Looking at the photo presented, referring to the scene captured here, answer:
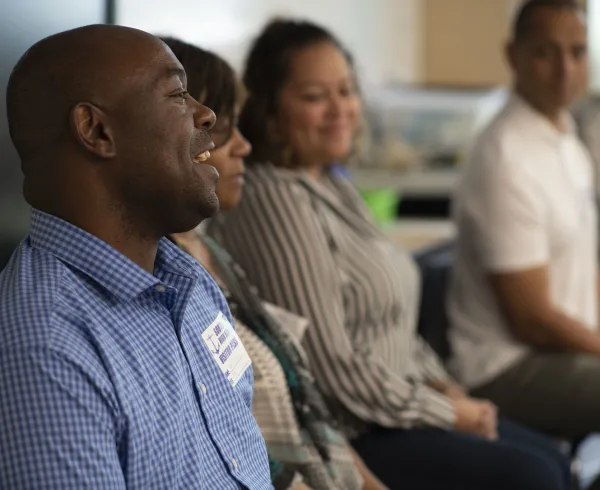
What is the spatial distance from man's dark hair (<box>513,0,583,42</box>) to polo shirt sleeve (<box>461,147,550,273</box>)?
0.37 m

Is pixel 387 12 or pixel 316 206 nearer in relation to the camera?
pixel 316 206

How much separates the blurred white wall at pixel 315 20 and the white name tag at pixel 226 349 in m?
0.79

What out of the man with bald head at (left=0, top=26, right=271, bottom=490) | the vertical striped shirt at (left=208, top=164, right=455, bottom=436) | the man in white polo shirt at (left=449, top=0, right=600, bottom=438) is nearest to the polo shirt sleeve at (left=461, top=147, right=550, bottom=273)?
the man in white polo shirt at (left=449, top=0, right=600, bottom=438)

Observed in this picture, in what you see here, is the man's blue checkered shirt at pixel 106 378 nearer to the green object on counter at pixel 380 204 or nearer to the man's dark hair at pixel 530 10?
the man's dark hair at pixel 530 10

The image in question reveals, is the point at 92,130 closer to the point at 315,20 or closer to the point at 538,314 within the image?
the point at 538,314

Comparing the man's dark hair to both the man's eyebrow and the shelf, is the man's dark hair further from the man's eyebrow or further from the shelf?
the shelf

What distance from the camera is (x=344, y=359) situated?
183 cm

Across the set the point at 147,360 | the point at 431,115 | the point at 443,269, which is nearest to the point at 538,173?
the point at 443,269

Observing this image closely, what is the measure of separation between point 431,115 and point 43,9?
440cm

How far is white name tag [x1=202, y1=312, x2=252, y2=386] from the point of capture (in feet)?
3.67

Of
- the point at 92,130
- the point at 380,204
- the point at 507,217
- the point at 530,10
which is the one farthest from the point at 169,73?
the point at 380,204

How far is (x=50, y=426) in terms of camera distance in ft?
2.78

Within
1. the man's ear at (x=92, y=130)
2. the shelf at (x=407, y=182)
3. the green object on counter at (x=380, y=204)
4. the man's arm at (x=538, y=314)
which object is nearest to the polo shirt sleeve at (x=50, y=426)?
the man's ear at (x=92, y=130)

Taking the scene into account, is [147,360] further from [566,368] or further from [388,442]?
[566,368]
